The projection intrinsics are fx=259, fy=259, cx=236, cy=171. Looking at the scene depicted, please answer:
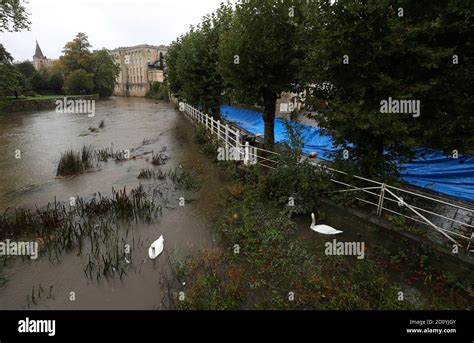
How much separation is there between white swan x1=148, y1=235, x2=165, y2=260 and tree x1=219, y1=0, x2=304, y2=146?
6722 mm

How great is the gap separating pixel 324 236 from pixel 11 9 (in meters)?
22.9

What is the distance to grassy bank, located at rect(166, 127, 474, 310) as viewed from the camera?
13.7 feet

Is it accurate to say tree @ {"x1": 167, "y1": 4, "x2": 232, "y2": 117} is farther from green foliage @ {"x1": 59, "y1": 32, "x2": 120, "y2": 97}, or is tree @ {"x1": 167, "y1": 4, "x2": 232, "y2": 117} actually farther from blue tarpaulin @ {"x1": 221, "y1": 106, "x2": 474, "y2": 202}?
green foliage @ {"x1": 59, "y1": 32, "x2": 120, "y2": 97}

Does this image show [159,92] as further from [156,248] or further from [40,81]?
[156,248]

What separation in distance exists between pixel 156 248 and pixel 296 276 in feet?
9.82

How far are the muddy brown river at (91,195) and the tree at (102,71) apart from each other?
170 feet

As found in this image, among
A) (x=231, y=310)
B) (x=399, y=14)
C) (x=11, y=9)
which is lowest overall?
(x=231, y=310)

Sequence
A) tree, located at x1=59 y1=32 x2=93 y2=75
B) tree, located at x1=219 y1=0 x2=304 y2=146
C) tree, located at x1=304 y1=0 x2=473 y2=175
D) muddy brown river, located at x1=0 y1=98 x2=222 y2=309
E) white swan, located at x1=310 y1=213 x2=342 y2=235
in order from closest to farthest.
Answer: muddy brown river, located at x1=0 y1=98 x2=222 y2=309 < tree, located at x1=304 y1=0 x2=473 y2=175 < white swan, located at x1=310 y1=213 x2=342 y2=235 < tree, located at x1=219 y1=0 x2=304 y2=146 < tree, located at x1=59 y1=32 x2=93 y2=75

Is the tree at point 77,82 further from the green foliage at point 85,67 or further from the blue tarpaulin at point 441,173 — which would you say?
the blue tarpaulin at point 441,173

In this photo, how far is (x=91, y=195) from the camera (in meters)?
8.84

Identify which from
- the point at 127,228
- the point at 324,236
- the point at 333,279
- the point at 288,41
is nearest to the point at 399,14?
the point at 288,41

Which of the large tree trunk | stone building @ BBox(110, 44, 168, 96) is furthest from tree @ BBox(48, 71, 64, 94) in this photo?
the large tree trunk
